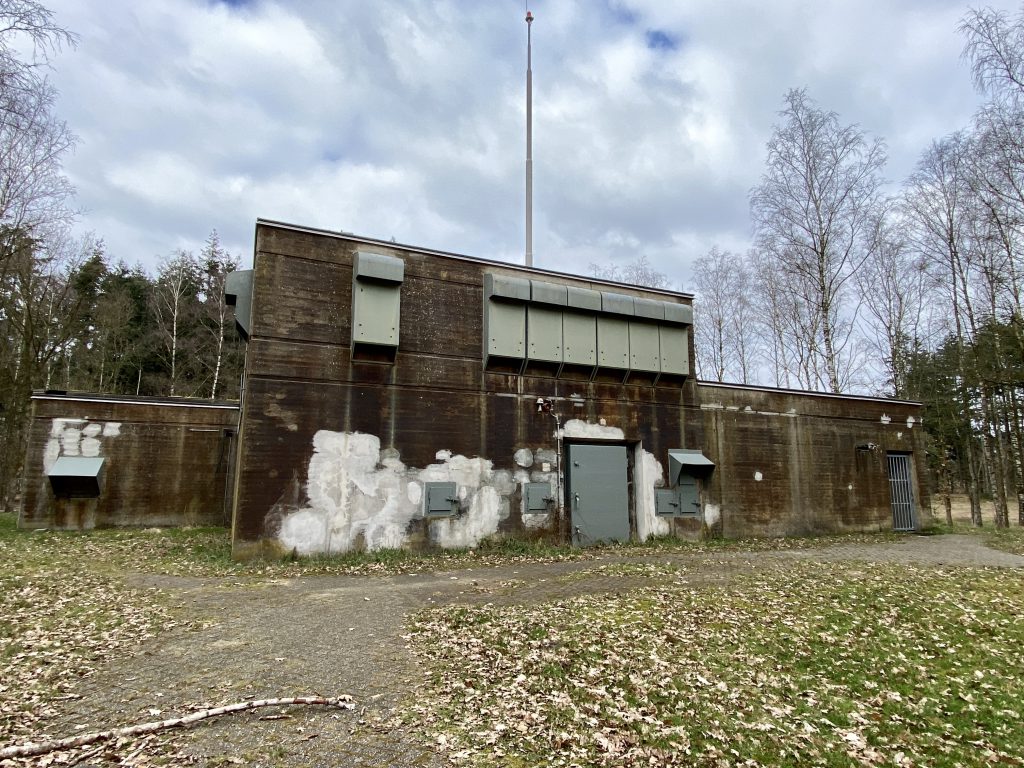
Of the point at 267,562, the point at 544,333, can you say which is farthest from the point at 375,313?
the point at 267,562

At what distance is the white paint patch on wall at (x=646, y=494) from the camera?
554 inches

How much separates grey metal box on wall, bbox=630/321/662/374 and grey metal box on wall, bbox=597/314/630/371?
17 centimetres

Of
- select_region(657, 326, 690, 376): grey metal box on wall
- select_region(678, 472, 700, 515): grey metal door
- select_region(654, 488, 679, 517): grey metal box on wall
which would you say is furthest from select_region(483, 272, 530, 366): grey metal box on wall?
select_region(678, 472, 700, 515): grey metal door

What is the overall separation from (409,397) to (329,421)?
1754mm

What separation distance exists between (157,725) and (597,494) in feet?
34.8

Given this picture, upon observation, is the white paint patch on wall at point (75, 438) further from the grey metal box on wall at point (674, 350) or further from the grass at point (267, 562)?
the grey metal box on wall at point (674, 350)

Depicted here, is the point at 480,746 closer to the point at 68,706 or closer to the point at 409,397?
the point at 68,706

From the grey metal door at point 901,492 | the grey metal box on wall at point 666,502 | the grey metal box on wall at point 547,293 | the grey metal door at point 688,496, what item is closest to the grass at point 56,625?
the grey metal box on wall at point 547,293

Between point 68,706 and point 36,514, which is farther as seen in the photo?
point 36,514

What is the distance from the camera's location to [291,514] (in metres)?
10.8

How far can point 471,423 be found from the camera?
494 inches

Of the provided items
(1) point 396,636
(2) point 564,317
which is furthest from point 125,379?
(1) point 396,636

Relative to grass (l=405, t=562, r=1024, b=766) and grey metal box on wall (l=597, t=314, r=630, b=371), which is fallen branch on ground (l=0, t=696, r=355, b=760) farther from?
grey metal box on wall (l=597, t=314, r=630, b=371)

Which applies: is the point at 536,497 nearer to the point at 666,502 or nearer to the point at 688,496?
the point at 666,502
